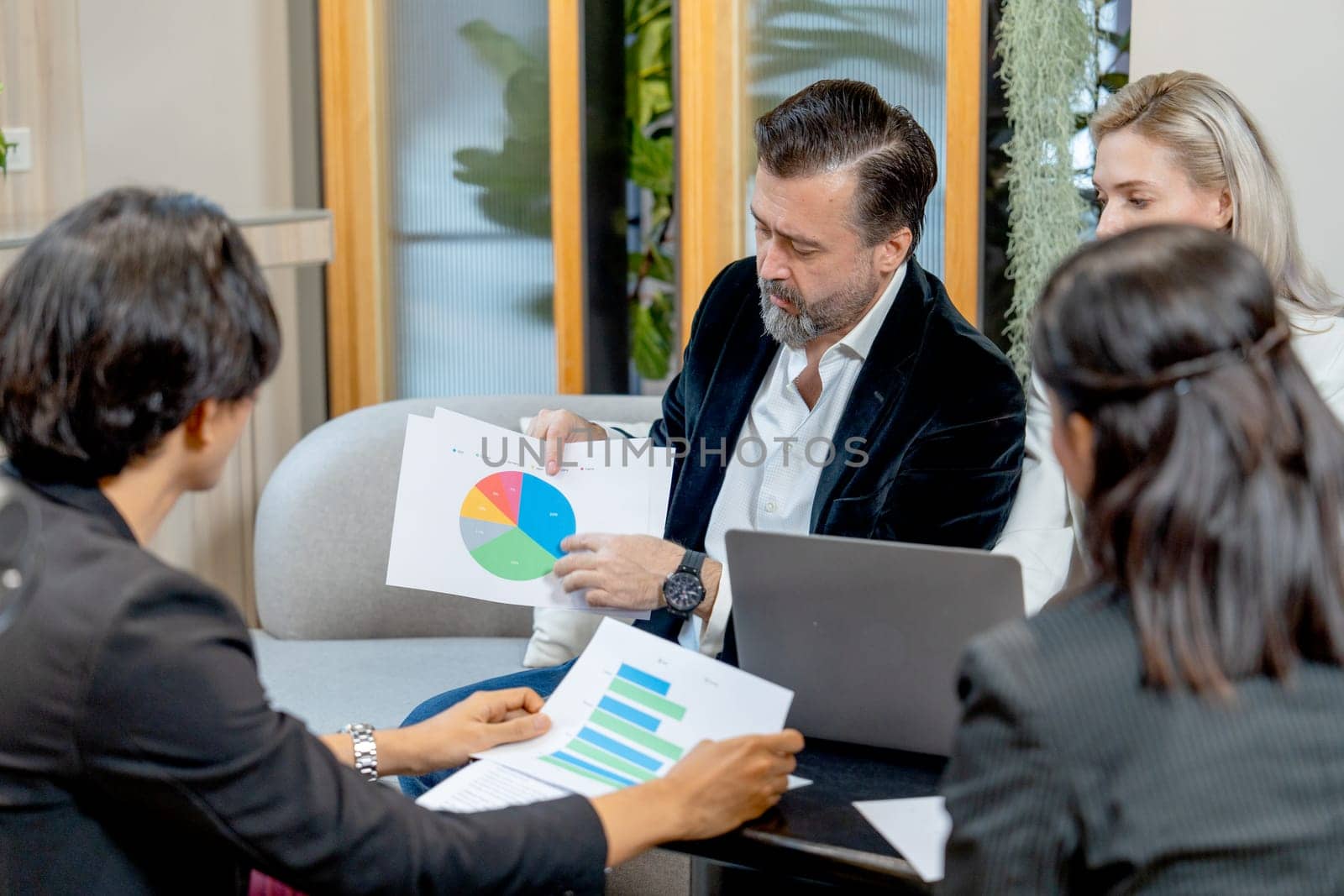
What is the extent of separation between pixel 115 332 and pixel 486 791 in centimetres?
58

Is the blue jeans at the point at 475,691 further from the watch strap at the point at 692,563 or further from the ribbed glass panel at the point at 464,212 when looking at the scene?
the ribbed glass panel at the point at 464,212

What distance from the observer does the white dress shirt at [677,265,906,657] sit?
205 centimetres

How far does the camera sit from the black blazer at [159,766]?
103 centimetres

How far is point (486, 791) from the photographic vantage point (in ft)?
4.44

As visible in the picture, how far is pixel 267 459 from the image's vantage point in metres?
3.40

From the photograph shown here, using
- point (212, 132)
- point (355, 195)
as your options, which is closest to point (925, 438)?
point (355, 195)

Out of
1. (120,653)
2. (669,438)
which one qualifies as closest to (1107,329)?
(120,653)

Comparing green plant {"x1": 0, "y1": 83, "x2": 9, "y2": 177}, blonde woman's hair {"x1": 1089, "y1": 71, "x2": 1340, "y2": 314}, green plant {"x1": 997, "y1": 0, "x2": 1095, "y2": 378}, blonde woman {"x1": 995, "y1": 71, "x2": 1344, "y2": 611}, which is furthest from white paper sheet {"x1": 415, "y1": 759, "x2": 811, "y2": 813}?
green plant {"x1": 0, "y1": 83, "x2": 9, "y2": 177}

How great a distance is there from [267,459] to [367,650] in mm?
888

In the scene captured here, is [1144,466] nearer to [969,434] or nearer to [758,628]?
[758,628]

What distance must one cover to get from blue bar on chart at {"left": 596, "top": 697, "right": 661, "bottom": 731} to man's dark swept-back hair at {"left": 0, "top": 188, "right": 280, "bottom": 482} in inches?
21.9

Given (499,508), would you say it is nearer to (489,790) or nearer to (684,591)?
(684,591)

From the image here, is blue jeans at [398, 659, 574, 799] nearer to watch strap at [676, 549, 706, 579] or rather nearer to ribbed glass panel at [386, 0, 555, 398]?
watch strap at [676, 549, 706, 579]

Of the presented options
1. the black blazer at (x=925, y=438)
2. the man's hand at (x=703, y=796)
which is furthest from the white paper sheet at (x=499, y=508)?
the man's hand at (x=703, y=796)
